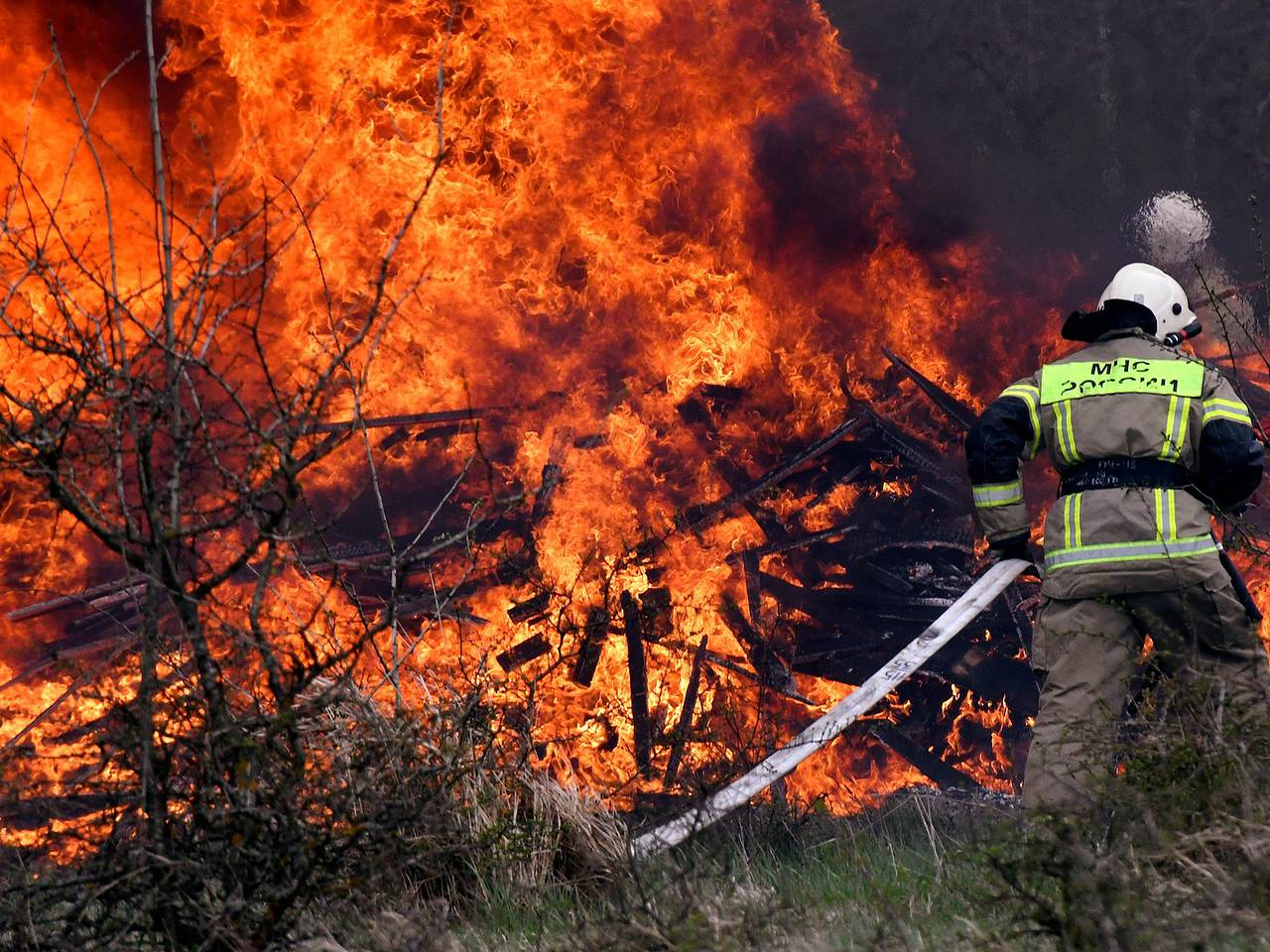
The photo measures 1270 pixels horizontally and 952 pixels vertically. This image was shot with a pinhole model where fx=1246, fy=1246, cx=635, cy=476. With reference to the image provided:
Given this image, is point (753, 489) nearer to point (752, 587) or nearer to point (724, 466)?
point (724, 466)

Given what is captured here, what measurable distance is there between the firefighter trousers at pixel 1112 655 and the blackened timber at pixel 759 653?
3018 mm

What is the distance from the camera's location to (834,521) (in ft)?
26.9

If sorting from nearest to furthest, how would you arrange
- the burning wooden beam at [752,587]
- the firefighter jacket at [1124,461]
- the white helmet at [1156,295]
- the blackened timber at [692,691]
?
the firefighter jacket at [1124,461], the white helmet at [1156,295], the blackened timber at [692,691], the burning wooden beam at [752,587]

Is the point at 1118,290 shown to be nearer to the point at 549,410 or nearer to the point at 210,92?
the point at 549,410

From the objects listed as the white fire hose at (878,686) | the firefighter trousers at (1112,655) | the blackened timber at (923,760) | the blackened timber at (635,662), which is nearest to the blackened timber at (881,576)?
the blackened timber at (923,760)

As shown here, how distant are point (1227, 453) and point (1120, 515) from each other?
17.9 inches

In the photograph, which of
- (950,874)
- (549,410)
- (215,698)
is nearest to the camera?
(215,698)

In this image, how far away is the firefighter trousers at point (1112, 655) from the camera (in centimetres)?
437

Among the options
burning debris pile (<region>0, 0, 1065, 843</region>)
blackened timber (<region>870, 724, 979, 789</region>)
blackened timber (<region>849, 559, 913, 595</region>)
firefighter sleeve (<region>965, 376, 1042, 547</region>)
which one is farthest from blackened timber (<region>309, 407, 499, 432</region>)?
firefighter sleeve (<region>965, 376, 1042, 547</region>)

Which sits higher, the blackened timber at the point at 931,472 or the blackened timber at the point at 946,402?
the blackened timber at the point at 946,402

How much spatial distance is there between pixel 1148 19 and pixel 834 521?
501 centimetres

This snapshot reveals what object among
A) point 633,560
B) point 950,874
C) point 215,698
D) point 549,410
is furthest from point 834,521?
point 215,698

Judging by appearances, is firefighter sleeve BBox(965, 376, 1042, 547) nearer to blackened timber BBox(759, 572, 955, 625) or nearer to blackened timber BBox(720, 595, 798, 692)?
blackened timber BBox(720, 595, 798, 692)

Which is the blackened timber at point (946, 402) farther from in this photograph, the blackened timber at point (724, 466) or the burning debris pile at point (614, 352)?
the blackened timber at point (724, 466)
